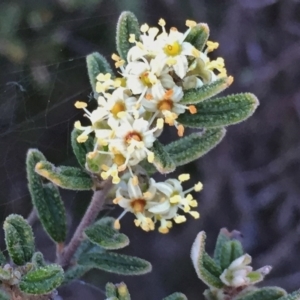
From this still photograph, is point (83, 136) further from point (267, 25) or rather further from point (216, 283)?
point (267, 25)

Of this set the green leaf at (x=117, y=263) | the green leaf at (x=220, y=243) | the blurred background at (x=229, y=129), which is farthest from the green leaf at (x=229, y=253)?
the blurred background at (x=229, y=129)

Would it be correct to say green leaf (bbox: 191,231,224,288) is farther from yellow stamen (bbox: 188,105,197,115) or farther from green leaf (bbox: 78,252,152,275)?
yellow stamen (bbox: 188,105,197,115)

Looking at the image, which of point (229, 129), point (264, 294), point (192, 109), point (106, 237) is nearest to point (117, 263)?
point (106, 237)

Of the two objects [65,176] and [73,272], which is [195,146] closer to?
[65,176]

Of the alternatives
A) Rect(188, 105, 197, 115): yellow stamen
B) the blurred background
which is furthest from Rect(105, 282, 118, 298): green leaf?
the blurred background

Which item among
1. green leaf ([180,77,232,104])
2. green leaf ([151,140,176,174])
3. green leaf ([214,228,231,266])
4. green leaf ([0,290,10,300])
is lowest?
green leaf ([214,228,231,266])

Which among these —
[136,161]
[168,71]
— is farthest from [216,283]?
[168,71]

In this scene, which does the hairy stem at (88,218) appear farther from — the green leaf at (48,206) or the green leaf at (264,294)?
the green leaf at (264,294)
